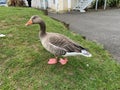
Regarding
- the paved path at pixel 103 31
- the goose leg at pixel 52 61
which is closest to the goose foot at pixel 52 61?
the goose leg at pixel 52 61

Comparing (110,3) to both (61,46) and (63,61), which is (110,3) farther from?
(61,46)

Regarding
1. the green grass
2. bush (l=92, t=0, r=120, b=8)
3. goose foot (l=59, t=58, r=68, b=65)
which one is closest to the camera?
the green grass

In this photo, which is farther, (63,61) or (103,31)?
(103,31)

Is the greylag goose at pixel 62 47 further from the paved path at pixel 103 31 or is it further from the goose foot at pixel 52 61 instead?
the paved path at pixel 103 31

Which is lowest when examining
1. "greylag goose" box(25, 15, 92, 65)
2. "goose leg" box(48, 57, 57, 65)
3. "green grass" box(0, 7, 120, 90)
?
"green grass" box(0, 7, 120, 90)

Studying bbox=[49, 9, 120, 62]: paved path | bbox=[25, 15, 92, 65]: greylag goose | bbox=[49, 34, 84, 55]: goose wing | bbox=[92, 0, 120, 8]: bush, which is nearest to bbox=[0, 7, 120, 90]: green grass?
bbox=[25, 15, 92, 65]: greylag goose

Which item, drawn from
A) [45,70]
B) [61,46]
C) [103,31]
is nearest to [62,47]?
[61,46]

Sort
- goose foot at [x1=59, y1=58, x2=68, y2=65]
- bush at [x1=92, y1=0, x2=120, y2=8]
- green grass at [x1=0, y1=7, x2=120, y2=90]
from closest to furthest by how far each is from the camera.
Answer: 1. green grass at [x1=0, y1=7, x2=120, y2=90]
2. goose foot at [x1=59, y1=58, x2=68, y2=65]
3. bush at [x1=92, y1=0, x2=120, y2=8]

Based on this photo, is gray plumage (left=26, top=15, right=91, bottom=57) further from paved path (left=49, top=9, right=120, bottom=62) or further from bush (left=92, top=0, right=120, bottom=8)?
bush (left=92, top=0, right=120, bottom=8)

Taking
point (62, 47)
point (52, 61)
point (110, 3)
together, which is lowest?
point (52, 61)

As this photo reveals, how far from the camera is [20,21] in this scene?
8234 millimetres

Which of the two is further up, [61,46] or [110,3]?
[110,3]

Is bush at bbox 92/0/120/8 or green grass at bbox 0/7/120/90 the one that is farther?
bush at bbox 92/0/120/8

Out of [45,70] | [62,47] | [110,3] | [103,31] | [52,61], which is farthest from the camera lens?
[110,3]
